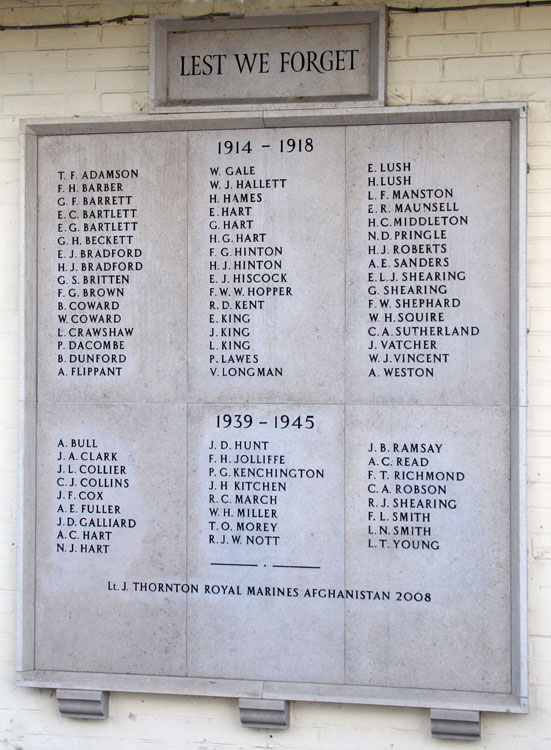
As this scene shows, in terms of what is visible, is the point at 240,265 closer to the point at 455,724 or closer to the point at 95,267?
the point at 95,267

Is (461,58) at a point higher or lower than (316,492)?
higher

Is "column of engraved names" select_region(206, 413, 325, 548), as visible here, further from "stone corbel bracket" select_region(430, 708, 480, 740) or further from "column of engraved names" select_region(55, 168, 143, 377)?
"stone corbel bracket" select_region(430, 708, 480, 740)

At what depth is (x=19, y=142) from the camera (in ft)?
11.0

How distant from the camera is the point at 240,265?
3.26m

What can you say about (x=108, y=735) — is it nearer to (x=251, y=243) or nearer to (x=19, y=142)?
(x=251, y=243)

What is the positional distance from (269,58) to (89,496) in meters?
1.95

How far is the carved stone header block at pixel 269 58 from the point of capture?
10.5 ft

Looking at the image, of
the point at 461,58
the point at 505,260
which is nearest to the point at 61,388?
the point at 505,260

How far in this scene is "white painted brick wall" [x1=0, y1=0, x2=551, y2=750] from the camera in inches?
123

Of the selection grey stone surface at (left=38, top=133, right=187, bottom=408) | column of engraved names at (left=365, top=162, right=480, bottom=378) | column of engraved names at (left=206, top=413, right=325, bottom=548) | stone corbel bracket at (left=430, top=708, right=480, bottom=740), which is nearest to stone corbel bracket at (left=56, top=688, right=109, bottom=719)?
column of engraved names at (left=206, top=413, right=325, bottom=548)

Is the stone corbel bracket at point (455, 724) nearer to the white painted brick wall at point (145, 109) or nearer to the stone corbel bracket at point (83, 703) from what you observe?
the white painted brick wall at point (145, 109)

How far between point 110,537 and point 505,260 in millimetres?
1947

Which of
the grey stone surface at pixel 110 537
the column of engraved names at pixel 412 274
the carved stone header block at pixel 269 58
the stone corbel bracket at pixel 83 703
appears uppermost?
the carved stone header block at pixel 269 58

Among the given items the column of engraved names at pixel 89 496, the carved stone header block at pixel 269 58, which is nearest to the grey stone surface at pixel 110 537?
the column of engraved names at pixel 89 496
